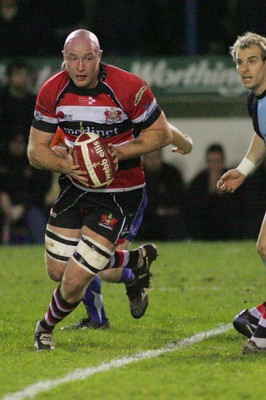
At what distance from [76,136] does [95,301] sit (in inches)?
57.1

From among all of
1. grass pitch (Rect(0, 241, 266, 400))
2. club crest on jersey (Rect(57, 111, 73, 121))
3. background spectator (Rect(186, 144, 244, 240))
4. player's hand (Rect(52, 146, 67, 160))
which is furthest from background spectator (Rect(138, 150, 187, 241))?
club crest on jersey (Rect(57, 111, 73, 121))

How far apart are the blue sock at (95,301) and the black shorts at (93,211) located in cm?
74

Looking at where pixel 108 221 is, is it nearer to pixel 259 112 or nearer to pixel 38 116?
pixel 38 116

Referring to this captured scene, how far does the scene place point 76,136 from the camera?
7504 mm

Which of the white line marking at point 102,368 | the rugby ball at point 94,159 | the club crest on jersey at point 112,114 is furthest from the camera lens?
the club crest on jersey at point 112,114

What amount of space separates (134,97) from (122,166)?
648 millimetres

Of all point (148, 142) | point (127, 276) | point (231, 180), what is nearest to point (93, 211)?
point (148, 142)

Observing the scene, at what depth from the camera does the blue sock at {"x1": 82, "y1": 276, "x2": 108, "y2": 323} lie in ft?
27.5

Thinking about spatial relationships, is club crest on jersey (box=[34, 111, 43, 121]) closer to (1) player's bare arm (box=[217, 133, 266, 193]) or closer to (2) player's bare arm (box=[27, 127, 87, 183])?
(2) player's bare arm (box=[27, 127, 87, 183])

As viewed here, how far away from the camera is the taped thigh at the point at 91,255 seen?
23.5ft

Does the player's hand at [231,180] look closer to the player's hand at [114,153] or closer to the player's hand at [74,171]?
the player's hand at [114,153]

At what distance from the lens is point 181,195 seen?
15.5m

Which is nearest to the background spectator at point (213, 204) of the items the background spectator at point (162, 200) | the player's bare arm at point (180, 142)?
the background spectator at point (162, 200)

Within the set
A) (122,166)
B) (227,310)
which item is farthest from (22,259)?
(122,166)
